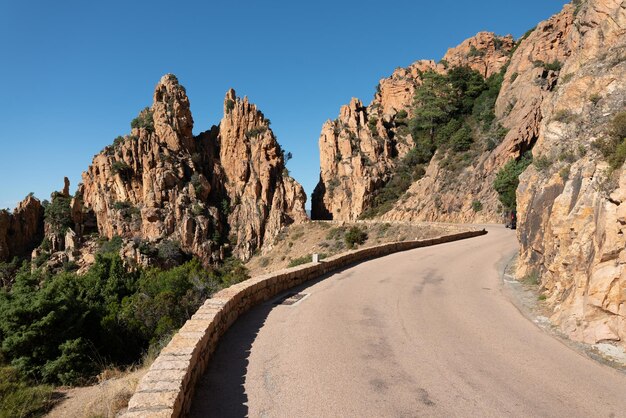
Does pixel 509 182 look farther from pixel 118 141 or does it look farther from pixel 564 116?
pixel 118 141

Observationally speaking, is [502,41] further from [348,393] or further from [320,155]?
[348,393]

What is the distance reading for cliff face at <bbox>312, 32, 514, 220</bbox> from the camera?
205ft

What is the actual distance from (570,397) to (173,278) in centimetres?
1998

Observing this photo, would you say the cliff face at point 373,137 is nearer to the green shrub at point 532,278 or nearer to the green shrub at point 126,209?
the green shrub at point 126,209

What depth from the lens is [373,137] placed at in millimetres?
66188

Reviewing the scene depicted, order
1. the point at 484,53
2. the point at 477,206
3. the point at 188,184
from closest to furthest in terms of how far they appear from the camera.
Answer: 1. the point at 477,206
2. the point at 188,184
3. the point at 484,53

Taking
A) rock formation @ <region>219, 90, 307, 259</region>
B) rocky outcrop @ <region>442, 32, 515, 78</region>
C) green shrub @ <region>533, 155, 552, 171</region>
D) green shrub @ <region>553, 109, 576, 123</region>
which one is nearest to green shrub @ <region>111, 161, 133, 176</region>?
rock formation @ <region>219, 90, 307, 259</region>

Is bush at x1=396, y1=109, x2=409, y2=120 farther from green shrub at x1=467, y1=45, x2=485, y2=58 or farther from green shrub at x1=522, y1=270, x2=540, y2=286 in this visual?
green shrub at x1=522, y1=270, x2=540, y2=286

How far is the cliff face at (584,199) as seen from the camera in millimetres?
7633

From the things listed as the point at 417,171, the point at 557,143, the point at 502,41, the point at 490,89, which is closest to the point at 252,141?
the point at 417,171

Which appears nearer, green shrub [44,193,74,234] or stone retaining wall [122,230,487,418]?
stone retaining wall [122,230,487,418]

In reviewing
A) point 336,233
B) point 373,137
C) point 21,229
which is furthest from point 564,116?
point 21,229

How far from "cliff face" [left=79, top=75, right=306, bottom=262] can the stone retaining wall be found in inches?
2013

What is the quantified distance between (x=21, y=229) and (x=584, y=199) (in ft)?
232
